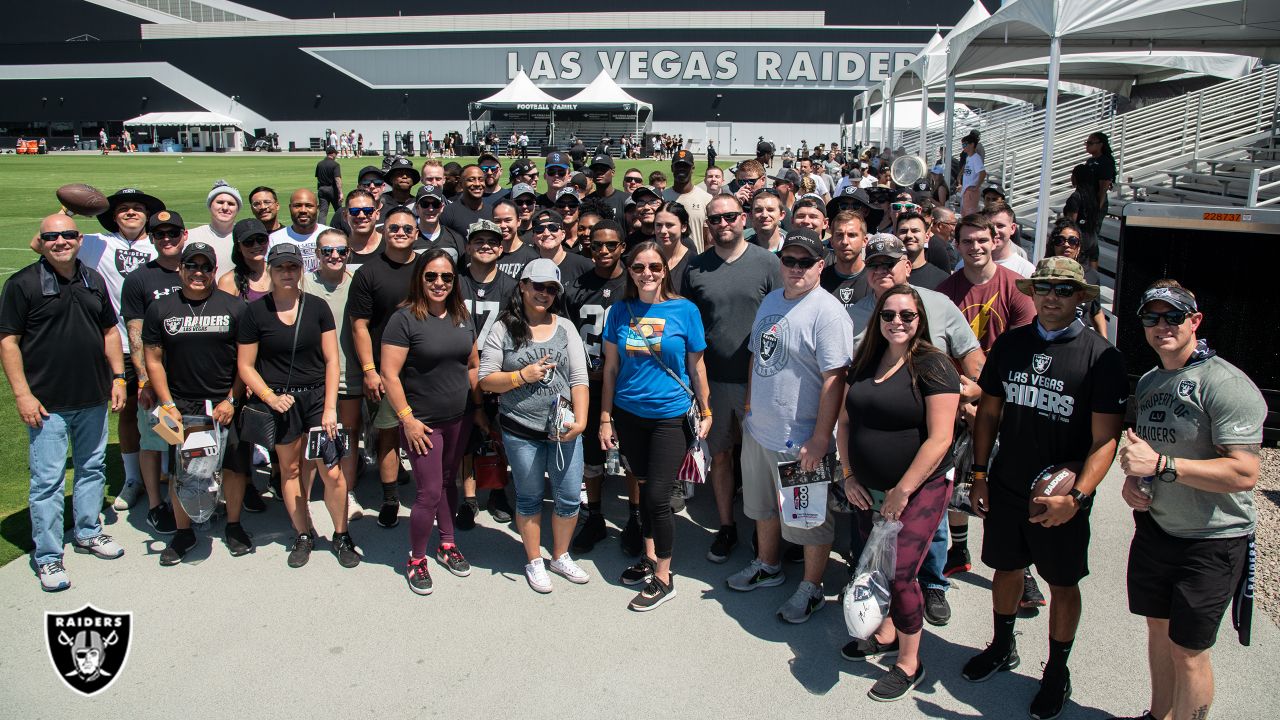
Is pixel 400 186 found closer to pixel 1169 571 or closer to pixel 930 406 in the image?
pixel 930 406

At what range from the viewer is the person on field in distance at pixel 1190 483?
9.89ft

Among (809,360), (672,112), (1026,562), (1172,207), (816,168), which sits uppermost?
(672,112)

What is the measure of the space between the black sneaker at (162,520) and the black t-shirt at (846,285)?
426cm

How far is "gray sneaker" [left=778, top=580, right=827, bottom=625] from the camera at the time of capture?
436 cm

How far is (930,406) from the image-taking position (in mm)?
3650

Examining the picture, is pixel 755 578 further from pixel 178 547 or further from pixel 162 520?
pixel 162 520

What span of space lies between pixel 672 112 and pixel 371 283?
58.7 meters

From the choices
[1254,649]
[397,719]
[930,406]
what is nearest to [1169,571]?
[930,406]

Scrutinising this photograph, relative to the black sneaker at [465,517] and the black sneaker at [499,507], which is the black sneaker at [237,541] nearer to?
the black sneaker at [465,517]

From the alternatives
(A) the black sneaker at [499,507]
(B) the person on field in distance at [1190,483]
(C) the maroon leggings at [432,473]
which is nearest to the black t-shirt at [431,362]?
(C) the maroon leggings at [432,473]

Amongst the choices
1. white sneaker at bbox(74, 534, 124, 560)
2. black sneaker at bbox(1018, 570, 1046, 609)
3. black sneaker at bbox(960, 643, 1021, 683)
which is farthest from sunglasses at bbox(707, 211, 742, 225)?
white sneaker at bbox(74, 534, 124, 560)

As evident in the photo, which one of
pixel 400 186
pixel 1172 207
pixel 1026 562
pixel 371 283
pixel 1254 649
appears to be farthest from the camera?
pixel 400 186

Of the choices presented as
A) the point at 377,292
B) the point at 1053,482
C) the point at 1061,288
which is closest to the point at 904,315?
the point at 1061,288

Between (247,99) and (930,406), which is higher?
(247,99)
